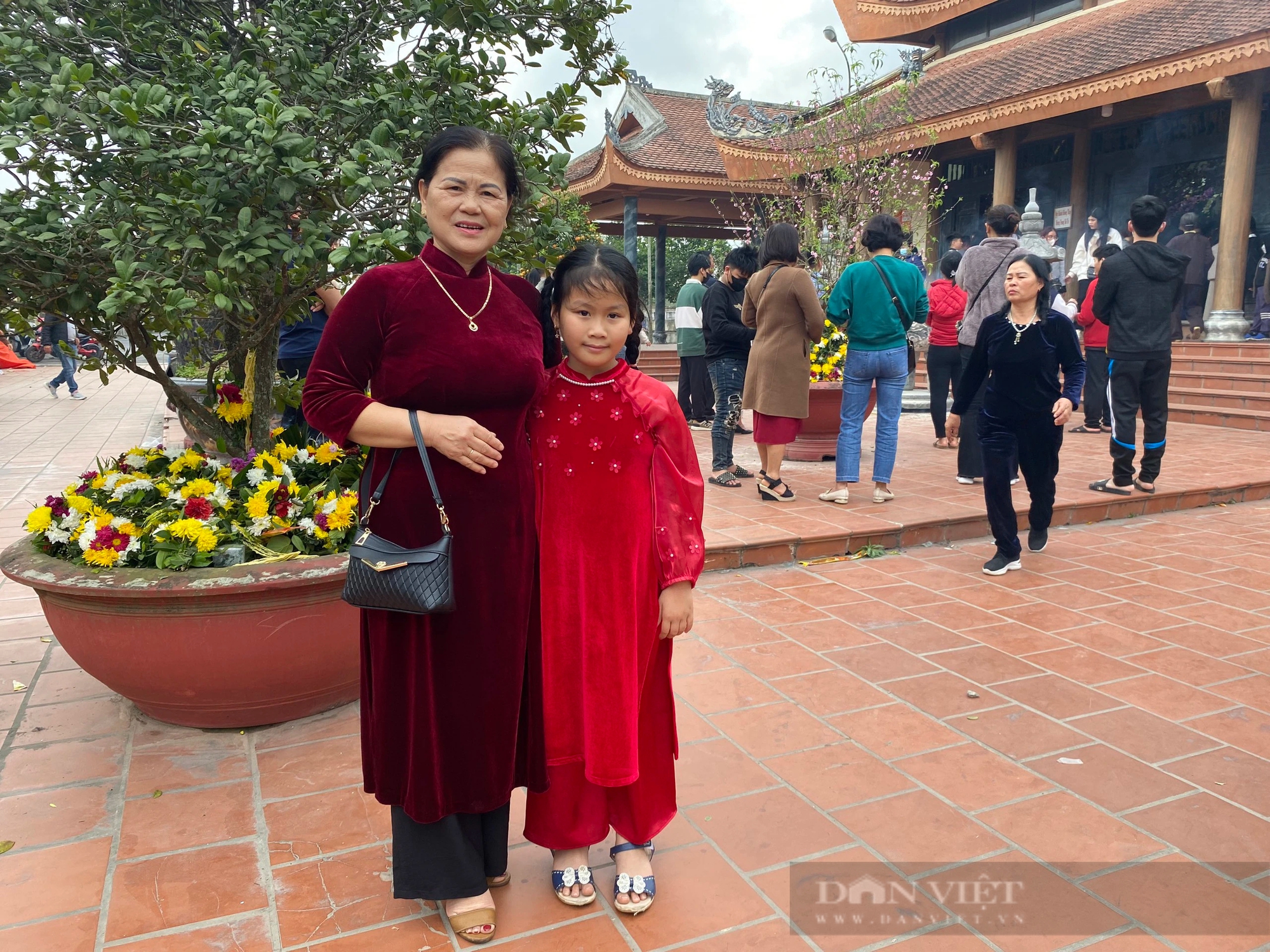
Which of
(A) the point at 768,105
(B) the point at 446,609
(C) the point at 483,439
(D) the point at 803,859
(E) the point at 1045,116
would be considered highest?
(A) the point at 768,105

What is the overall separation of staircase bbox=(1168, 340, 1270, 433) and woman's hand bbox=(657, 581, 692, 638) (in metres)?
9.63

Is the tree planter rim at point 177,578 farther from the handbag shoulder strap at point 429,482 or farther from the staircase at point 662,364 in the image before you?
the staircase at point 662,364

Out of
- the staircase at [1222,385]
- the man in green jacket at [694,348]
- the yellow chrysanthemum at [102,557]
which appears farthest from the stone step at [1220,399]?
the yellow chrysanthemum at [102,557]

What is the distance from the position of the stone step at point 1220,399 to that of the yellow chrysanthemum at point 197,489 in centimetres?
1025

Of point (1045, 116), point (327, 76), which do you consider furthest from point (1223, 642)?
point (1045, 116)

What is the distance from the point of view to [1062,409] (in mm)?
4551

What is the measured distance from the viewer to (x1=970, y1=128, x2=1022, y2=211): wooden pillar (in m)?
13.9

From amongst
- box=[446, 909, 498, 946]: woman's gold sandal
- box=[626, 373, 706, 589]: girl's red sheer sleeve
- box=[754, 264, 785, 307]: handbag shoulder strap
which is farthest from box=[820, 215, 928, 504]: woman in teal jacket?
box=[446, 909, 498, 946]: woman's gold sandal

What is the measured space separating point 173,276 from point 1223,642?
414 cm

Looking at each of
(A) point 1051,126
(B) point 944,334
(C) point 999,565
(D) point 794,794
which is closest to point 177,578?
(D) point 794,794

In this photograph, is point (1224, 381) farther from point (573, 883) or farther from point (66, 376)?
point (66, 376)

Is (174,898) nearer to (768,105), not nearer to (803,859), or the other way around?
(803,859)

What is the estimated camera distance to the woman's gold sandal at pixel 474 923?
199 centimetres

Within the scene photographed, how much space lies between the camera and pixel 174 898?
2123 millimetres
